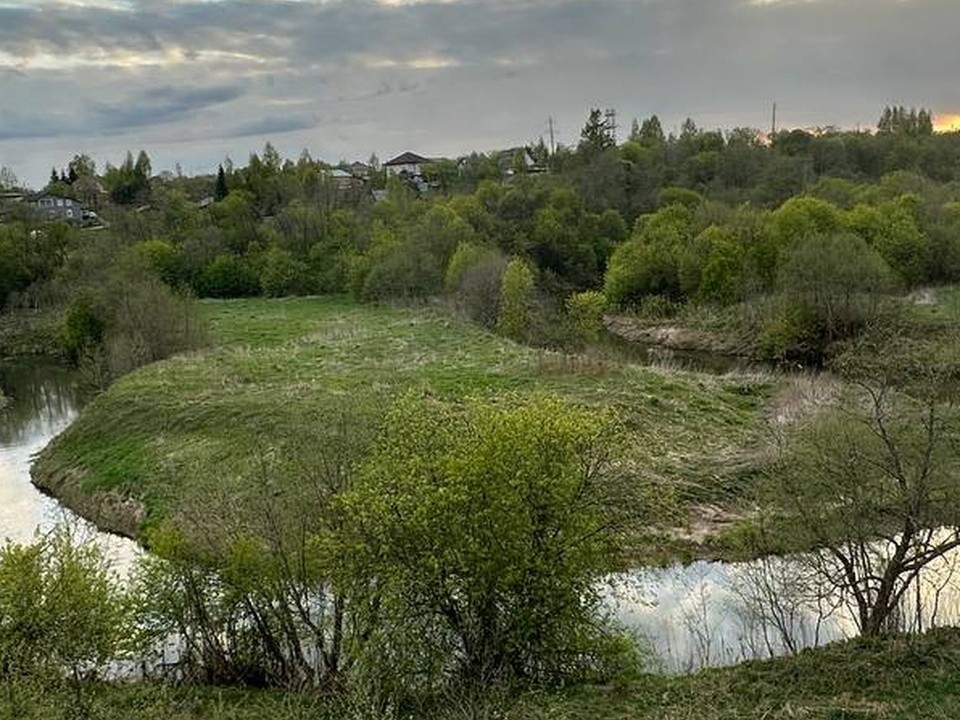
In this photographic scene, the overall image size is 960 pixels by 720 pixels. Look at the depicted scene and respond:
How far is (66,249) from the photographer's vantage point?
295 ft

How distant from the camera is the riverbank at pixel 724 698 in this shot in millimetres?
16203

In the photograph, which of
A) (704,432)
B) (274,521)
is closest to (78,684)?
(274,521)

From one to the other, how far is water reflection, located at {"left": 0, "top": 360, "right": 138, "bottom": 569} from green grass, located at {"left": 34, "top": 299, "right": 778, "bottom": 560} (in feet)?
4.97

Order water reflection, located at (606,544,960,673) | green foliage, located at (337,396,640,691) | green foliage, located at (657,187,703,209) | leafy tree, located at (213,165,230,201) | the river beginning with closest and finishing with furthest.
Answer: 1. green foliage, located at (337,396,640,691)
2. water reflection, located at (606,544,960,673)
3. the river
4. green foliage, located at (657,187,703,209)
5. leafy tree, located at (213,165,230,201)

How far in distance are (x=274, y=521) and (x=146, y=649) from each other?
13.4 feet

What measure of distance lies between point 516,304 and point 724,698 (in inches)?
1725

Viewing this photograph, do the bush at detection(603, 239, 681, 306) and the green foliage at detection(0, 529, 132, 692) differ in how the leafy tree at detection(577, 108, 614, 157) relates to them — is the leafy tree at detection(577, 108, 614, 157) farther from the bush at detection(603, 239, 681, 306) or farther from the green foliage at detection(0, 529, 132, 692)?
the green foliage at detection(0, 529, 132, 692)

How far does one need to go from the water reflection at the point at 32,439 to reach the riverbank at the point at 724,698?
6194 mm

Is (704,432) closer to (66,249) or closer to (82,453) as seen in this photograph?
(82,453)

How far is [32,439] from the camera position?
47344 millimetres

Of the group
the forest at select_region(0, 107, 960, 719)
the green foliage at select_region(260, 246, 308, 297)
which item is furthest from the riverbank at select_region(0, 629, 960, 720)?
the green foliage at select_region(260, 246, 308, 297)

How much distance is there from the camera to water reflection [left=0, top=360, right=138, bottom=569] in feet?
108

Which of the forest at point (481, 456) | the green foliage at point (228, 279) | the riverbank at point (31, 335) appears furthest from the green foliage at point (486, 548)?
the green foliage at point (228, 279)

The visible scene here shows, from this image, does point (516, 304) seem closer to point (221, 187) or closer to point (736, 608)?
point (736, 608)
